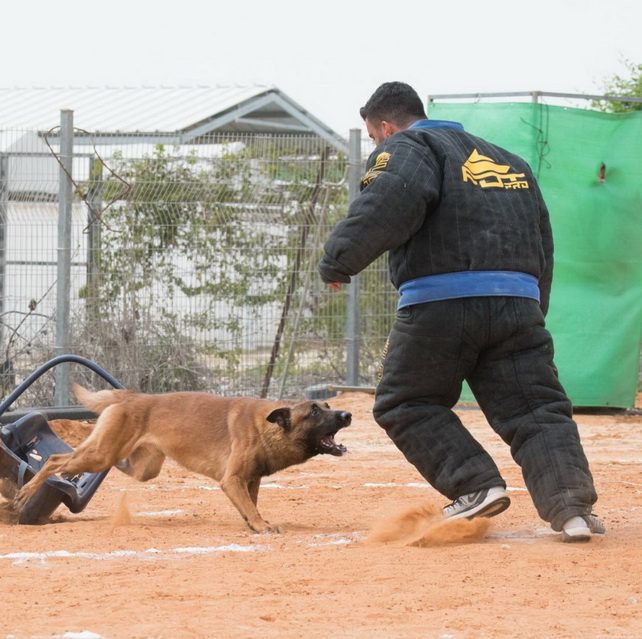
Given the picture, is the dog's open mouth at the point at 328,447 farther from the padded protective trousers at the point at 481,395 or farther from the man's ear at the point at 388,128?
the man's ear at the point at 388,128

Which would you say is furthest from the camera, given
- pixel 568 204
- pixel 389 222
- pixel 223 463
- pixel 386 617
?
pixel 568 204

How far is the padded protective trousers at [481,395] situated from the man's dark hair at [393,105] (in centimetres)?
116

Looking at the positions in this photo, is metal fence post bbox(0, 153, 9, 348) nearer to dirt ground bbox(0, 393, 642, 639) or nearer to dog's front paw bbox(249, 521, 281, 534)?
dirt ground bbox(0, 393, 642, 639)

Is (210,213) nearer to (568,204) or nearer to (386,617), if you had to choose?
(568,204)

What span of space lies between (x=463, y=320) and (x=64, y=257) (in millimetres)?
6540

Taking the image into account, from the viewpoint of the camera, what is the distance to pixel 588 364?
1204cm

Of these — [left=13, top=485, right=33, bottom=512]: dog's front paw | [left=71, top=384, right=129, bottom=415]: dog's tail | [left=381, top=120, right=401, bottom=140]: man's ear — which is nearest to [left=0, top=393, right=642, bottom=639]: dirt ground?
[left=13, top=485, right=33, bottom=512]: dog's front paw

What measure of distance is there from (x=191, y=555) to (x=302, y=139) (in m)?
8.33

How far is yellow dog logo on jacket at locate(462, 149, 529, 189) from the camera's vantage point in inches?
225

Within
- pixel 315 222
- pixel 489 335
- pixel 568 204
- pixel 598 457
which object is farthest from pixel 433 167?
pixel 315 222

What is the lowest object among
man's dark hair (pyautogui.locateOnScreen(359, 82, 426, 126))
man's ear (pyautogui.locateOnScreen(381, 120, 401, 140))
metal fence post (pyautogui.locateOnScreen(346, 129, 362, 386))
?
metal fence post (pyautogui.locateOnScreen(346, 129, 362, 386))

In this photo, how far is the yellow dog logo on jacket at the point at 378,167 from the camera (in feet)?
18.5

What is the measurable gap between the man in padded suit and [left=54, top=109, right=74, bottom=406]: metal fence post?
5989 millimetres

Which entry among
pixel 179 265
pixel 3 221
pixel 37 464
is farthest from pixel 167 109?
pixel 37 464
